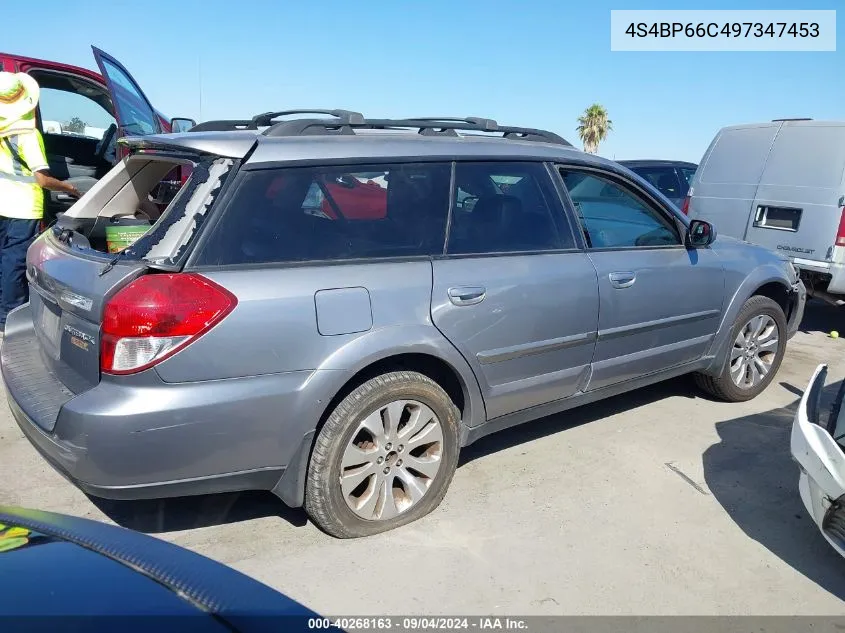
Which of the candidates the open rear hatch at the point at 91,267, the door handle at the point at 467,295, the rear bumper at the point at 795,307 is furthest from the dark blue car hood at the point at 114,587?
the rear bumper at the point at 795,307

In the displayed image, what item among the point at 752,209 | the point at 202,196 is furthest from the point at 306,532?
the point at 752,209

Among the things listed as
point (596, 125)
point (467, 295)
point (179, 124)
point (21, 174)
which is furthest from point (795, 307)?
point (596, 125)

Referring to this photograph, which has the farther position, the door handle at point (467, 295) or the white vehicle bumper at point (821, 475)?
the door handle at point (467, 295)

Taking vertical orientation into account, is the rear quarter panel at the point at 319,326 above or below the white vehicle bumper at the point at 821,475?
above

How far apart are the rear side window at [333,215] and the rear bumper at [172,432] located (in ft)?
1.65

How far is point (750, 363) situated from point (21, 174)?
5.43 metres

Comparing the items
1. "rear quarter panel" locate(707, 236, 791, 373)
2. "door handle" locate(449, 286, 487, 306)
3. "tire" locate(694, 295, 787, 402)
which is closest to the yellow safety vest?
"door handle" locate(449, 286, 487, 306)

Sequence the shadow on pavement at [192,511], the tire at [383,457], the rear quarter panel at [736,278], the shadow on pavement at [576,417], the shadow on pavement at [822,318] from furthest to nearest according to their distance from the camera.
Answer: the shadow on pavement at [822,318] < the rear quarter panel at [736,278] < the shadow on pavement at [576,417] < the shadow on pavement at [192,511] < the tire at [383,457]

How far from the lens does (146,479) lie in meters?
2.55

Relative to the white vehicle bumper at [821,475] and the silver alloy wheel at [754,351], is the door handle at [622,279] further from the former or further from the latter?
the silver alloy wheel at [754,351]

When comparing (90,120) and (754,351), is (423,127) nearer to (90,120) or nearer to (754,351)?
(754,351)

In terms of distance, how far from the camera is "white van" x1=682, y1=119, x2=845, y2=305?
6.18 metres

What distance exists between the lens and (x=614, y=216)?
4109 millimetres

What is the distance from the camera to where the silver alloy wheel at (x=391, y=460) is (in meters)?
2.93
